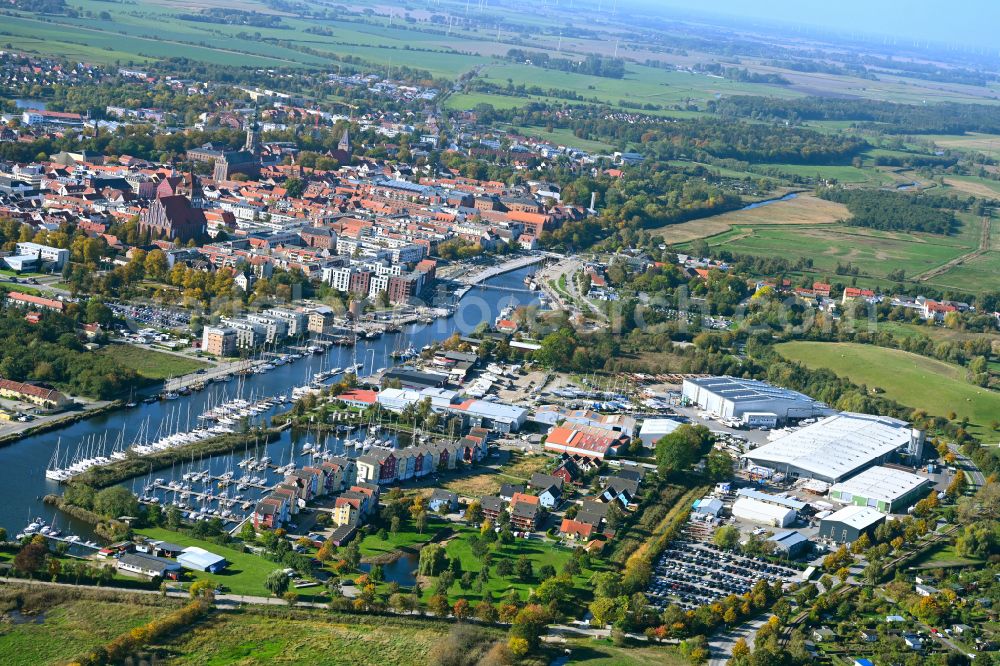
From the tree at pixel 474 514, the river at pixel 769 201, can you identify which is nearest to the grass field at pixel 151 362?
the tree at pixel 474 514

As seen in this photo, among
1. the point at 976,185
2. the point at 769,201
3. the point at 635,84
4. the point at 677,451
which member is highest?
the point at 635,84

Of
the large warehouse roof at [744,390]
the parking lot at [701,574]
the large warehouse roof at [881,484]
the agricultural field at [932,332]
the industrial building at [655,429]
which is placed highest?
the agricultural field at [932,332]

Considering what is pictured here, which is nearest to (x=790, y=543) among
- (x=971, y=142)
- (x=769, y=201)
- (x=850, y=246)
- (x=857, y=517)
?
(x=857, y=517)


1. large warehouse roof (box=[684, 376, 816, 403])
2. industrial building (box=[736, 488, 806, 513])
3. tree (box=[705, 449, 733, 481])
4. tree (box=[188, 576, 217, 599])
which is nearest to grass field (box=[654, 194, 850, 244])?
large warehouse roof (box=[684, 376, 816, 403])

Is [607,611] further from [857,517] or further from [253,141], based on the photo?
[253,141]

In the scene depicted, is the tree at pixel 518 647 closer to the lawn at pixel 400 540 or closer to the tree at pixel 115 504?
the lawn at pixel 400 540

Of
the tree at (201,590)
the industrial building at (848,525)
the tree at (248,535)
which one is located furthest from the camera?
the industrial building at (848,525)

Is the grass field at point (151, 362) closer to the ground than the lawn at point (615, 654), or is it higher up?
higher up
